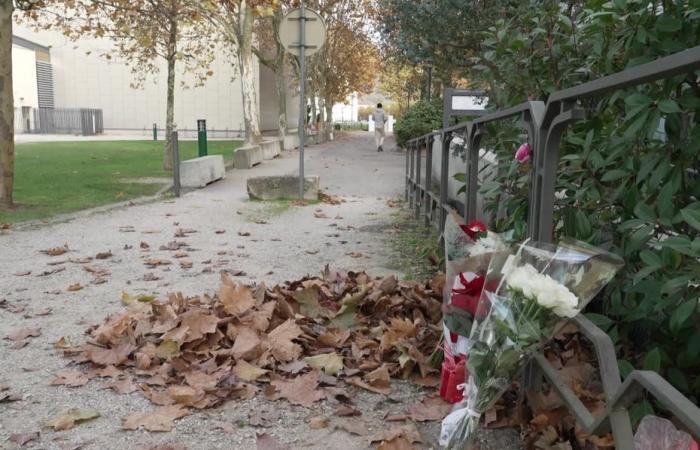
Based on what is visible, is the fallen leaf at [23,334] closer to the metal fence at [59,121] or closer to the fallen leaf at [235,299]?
the fallen leaf at [235,299]

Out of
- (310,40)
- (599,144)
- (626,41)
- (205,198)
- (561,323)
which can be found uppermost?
(310,40)

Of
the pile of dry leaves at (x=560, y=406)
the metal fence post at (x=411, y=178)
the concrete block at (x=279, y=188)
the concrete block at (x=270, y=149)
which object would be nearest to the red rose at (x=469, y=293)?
the pile of dry leaves at (x=560, y=406)

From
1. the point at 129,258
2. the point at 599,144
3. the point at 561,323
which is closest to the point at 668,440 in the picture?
the point at 561,323

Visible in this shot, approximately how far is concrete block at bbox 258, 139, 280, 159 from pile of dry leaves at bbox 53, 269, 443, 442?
17094 millimetres

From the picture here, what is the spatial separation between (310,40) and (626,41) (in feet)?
27.9

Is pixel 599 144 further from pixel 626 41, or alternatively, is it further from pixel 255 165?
pixel 255 165

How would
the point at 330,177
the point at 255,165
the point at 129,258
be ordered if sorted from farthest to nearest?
the point at 255,165
the point at 330,177
the point at 129,258

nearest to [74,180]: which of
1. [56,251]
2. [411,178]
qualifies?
[411,178]

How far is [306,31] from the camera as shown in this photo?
1037 cm

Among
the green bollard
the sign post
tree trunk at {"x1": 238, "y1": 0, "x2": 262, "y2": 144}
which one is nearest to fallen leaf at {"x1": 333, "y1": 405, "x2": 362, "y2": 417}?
the sign post

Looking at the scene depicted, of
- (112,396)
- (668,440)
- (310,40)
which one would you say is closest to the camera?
(668,440)

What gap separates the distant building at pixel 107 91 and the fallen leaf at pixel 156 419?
4164 centimetres

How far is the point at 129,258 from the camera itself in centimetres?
618

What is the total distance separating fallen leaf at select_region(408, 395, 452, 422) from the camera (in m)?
2.75
